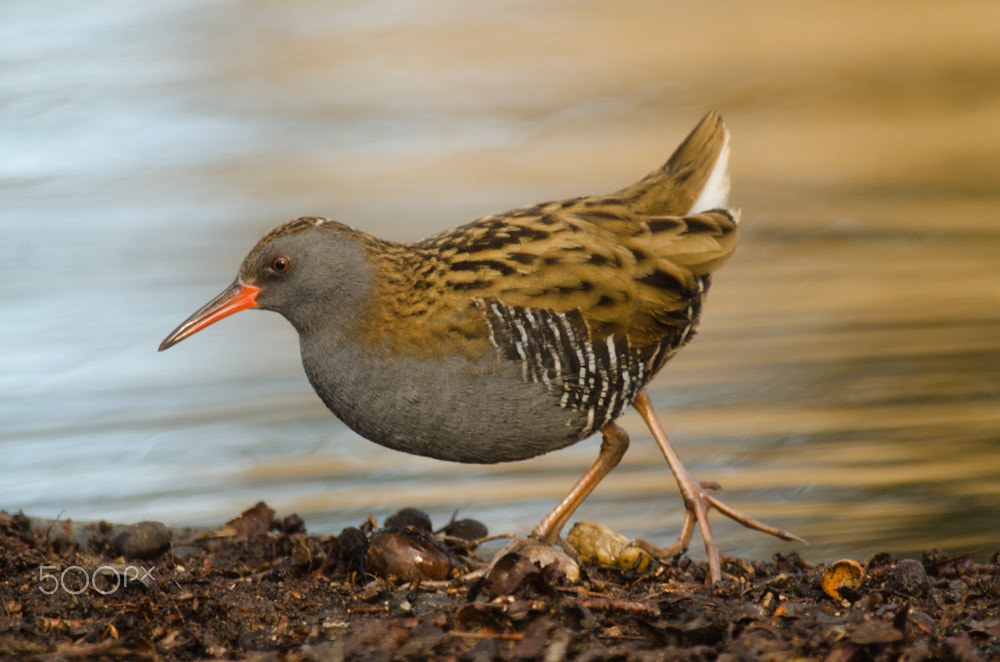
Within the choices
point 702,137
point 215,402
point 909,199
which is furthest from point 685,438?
point 909,199

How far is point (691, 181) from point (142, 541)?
2427mm

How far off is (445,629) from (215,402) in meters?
3.52

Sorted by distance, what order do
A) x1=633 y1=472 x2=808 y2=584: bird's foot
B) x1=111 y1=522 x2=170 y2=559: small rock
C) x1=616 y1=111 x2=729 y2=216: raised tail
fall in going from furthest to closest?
x1=616 y1=111 x2=729 y2=216: raised tail
x1=633 y1=472 x2=808 y2=584: bird's foot
x1=111 y1=522 x2=170 y2=559: small rock

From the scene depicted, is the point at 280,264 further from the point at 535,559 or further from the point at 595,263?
the point at 535,559

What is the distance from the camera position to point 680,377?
6707 millimetres

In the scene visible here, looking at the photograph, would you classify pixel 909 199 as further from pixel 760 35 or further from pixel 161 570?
pixel 161 570

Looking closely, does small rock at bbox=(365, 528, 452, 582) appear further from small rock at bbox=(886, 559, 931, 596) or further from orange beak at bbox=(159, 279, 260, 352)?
small rock at bbox=(886, 559, 931, 596)

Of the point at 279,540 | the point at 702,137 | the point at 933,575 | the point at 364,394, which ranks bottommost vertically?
the point at 933,575

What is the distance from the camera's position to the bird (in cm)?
408

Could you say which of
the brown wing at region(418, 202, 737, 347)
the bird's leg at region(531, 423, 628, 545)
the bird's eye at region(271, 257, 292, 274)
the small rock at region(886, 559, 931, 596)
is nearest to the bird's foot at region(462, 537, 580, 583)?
the bird's leg at region(531, 423, 628, 545)

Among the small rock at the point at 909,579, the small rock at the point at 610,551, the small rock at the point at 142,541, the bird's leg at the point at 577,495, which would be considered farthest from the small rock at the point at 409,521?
the small rock at the point at 909,579

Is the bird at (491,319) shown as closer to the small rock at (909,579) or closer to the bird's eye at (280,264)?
the bird's eye at (280,264)
